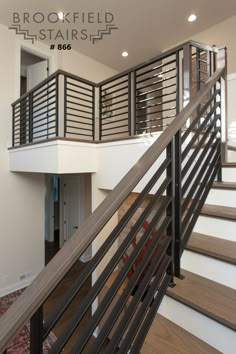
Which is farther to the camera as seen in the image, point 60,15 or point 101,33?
point 101,33

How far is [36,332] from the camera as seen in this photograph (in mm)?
652

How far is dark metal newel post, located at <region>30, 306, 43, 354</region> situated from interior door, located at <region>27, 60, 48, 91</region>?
16.8 ft

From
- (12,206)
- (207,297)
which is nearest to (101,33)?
(12,206)

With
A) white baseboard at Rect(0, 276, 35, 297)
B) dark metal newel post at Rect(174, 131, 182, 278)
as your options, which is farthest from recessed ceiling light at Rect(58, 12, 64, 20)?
white baseboard at Rect(0, 276, 35, 297)

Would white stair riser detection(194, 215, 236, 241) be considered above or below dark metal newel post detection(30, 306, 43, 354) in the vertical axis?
above

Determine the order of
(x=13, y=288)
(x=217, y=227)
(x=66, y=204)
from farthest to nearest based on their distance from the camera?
(x=66, y=204) → (x=13, y=288) → (x=217, y=227)

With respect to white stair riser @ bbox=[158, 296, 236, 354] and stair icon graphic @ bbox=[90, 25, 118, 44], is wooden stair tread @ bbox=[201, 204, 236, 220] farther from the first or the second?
stair icon graphic @ bbox=[90, 25, 118, 44]

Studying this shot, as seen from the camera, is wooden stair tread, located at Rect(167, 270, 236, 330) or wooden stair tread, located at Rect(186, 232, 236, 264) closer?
wooden stair tread, located at Rect(167, 270, 236, 330)

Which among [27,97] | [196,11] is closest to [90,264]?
[27,97]

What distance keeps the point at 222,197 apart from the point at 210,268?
0.66 meters

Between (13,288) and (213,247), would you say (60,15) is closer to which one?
(213,247)

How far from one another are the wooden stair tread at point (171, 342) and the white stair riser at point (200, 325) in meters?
0.03

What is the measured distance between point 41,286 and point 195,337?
98 centimetres

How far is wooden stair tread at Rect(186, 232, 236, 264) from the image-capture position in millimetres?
1296
